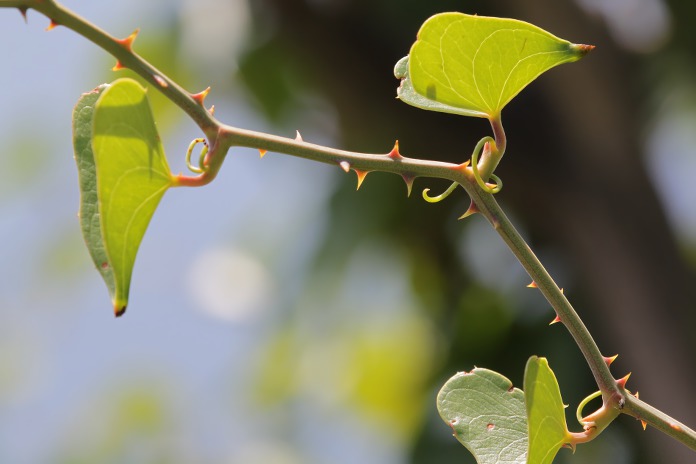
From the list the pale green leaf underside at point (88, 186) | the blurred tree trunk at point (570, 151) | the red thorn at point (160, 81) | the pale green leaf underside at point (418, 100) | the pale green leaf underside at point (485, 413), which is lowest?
the blurred tree trunk at point (570, 151)

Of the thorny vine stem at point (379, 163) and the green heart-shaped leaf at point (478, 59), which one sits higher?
the green heart-shaped leaf at point (478, 59)

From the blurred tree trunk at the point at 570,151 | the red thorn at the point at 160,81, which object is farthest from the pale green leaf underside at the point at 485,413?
the blurred tree trunk at the point at 570,151

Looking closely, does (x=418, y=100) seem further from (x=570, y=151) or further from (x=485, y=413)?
(x=570, y=151)

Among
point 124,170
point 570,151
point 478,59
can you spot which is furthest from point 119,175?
point 570,151

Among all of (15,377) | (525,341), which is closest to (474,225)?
(525,341)

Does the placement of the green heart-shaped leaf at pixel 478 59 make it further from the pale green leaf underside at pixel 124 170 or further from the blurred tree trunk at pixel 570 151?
the blurred tree trunk at pixel 570 151

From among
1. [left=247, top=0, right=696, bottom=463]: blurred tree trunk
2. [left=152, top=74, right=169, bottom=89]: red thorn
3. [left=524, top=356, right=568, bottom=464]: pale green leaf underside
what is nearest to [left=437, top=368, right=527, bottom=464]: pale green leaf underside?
[left=524, top=356, right=568, bottom=464]: pale green leaf underside
